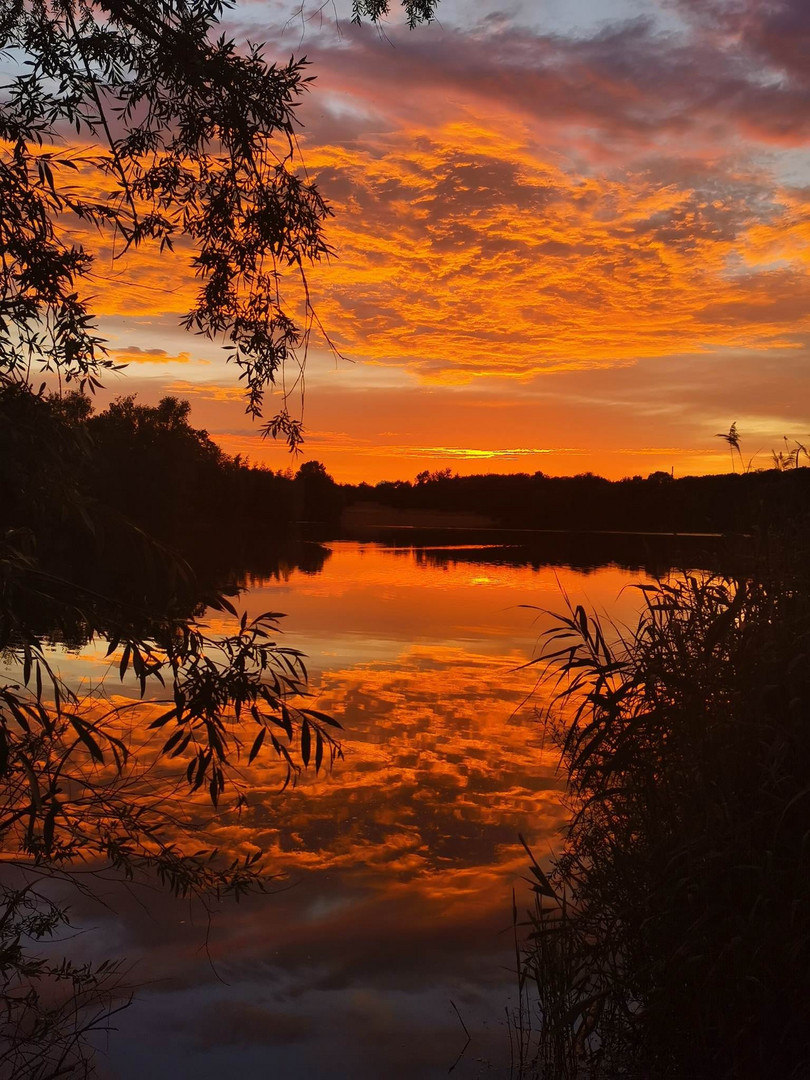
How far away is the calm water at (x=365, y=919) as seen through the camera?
14.2 ft

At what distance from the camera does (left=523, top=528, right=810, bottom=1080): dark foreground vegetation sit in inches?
135

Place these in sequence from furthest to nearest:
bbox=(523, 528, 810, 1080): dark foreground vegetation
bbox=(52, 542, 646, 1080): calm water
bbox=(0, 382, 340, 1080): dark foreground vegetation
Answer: bbox=(52, 542, 646, 1080): calm water < bbox=(523, 528, 810, 1080): dark foreground vegetation < bbox=(0, 382, 340, 1080): dark foreground vegetation

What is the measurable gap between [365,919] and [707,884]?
2.70 metres

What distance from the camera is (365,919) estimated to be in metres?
5.63

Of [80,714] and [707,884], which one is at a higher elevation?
[80,714]

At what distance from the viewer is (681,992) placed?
12.1 ft

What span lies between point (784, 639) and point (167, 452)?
4291 cm

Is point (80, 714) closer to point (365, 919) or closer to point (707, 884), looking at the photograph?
point (365, 919)

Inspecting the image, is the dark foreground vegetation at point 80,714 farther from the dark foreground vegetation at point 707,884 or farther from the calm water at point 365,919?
the dark foreground vegetation at point 707,884

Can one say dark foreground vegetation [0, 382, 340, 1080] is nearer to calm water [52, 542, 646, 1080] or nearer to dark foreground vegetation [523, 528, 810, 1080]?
calm water [52, 542, 646, 1080]

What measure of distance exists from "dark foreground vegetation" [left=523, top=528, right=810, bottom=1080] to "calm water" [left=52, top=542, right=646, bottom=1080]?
2.06 feet

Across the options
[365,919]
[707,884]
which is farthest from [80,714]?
[707,884]

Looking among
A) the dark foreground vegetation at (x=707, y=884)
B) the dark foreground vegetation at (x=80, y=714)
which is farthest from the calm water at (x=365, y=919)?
the dark foreground vegetation at (x=707, y=884)

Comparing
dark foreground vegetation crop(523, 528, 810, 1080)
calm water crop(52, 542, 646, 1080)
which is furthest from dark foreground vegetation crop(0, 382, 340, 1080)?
dark foreground vegetation crop(523, 528, 810, 1080)
